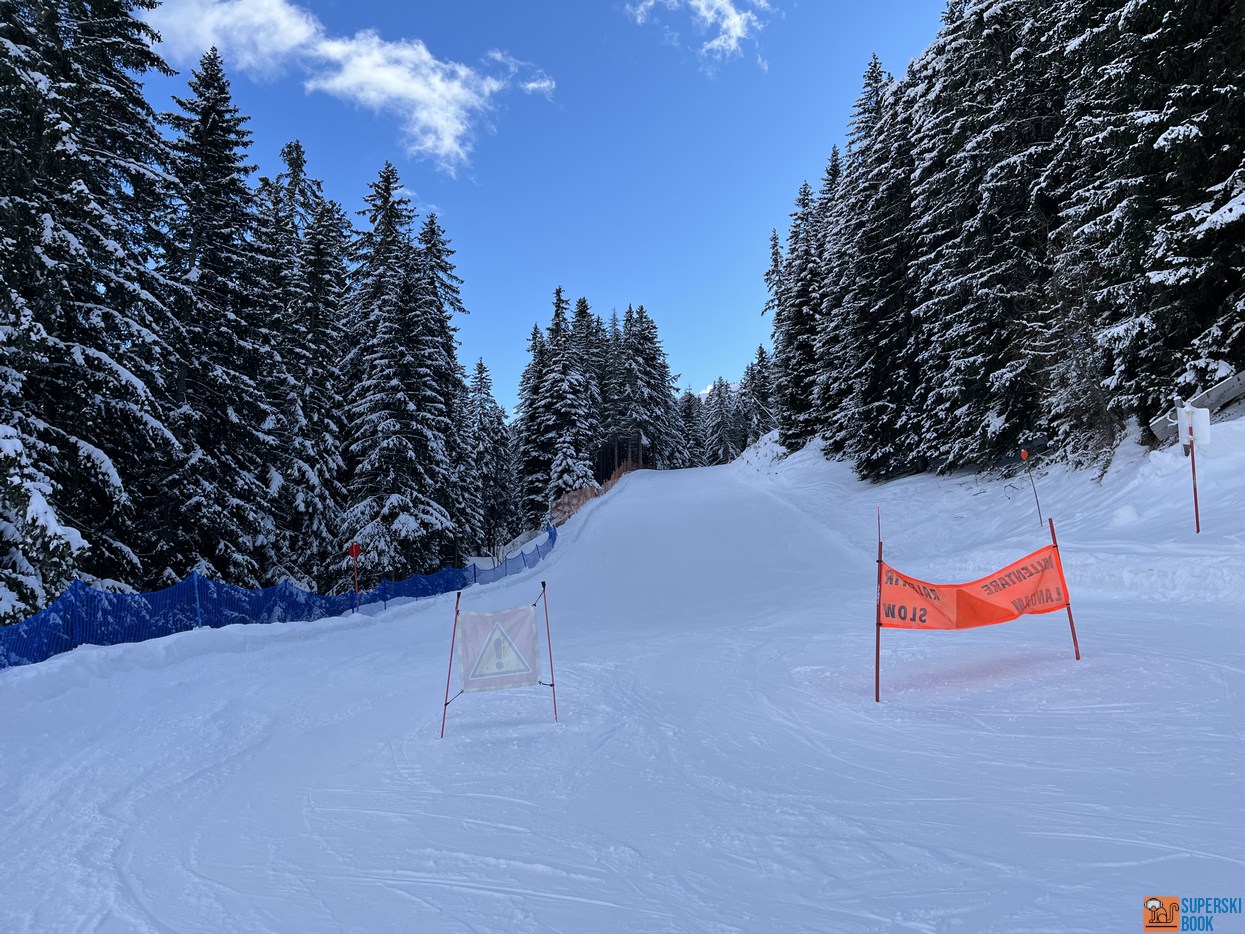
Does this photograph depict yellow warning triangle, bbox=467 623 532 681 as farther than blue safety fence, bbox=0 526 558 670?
No

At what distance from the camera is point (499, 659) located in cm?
798

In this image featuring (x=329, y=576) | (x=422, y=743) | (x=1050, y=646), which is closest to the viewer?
(x=422, y=743)

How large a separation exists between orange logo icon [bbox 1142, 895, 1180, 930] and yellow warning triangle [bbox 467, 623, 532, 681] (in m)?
6.06

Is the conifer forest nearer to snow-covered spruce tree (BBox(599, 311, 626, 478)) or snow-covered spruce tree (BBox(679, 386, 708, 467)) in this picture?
snow-covered spruce tree (BBox(599, 311, 626, 478))

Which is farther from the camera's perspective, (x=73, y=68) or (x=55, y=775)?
(x=73, y=68)

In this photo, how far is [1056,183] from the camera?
60.4 feet

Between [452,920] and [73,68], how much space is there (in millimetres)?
A: 17521

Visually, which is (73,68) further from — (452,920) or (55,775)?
(452,920)

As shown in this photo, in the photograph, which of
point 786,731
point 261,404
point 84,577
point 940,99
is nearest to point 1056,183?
point 940,99

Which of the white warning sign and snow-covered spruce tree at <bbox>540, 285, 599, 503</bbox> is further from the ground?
snow-covered spruce tree at <bbox>540, 285, 599, 503</bbox>

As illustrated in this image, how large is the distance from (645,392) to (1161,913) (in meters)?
57.6

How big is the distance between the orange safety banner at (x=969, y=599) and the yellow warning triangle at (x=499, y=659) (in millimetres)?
4386

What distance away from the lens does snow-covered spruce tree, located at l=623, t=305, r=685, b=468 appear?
59969 millimetres

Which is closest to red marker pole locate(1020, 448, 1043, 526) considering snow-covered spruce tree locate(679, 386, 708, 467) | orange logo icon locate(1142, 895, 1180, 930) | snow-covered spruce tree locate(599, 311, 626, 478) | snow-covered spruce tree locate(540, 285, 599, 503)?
orange logo icon locate(1142, 895, 1180, 930)
